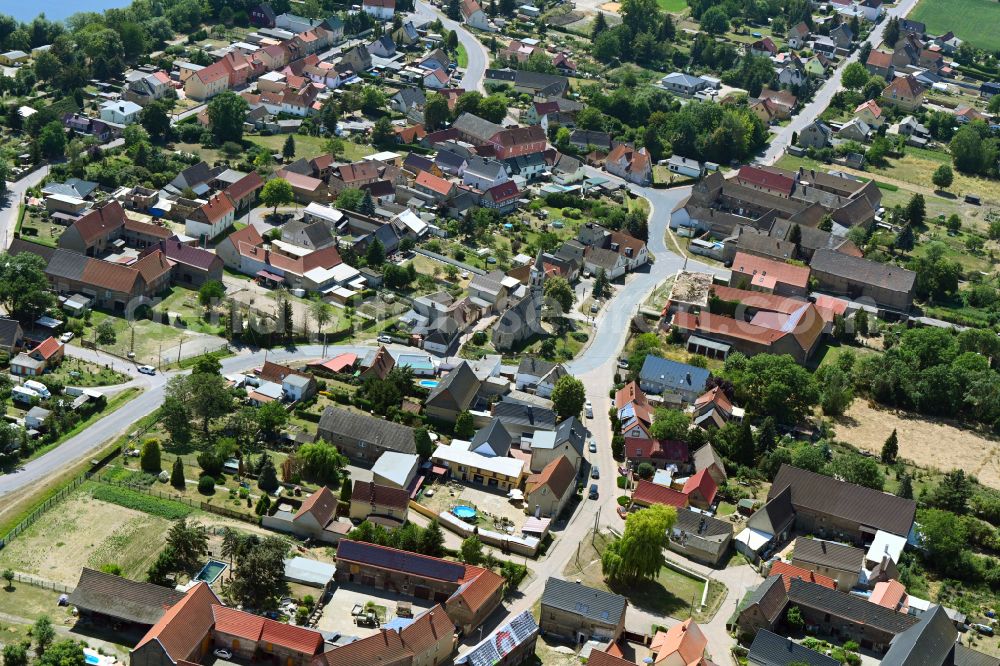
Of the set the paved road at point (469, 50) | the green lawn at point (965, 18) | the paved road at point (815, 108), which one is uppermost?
the green lawn at point (965, 18)

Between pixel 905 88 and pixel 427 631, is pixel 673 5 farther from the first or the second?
pixel 427 631

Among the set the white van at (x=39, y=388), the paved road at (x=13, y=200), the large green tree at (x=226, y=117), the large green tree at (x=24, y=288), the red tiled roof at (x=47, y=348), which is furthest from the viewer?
the large green tree at (x=226, y=117)

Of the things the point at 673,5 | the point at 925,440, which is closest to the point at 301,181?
the point at 925,440

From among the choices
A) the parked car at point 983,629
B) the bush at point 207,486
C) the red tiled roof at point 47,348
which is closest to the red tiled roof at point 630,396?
the parked car at point 983,629

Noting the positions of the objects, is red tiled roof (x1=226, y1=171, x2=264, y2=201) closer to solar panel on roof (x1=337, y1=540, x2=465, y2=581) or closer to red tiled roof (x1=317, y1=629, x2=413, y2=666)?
solar panel on roof (x1=337, y1=540, x2=465, y2=581)

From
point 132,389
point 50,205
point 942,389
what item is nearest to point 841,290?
point 942,389

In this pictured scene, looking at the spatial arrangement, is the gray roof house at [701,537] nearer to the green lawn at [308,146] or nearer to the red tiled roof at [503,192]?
the red tiled roof at [503,192]

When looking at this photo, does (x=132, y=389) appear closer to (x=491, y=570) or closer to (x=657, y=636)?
(x=491, y=570)
